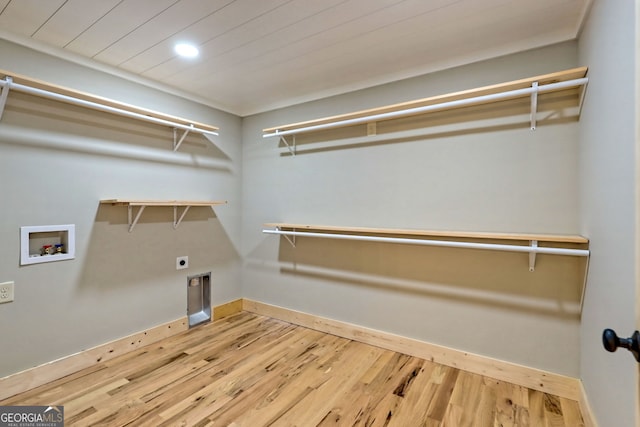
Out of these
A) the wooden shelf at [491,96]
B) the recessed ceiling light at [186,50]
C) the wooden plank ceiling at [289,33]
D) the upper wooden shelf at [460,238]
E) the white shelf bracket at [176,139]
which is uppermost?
the wooden plank ceiling at [289,33]

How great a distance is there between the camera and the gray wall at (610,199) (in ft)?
3.29

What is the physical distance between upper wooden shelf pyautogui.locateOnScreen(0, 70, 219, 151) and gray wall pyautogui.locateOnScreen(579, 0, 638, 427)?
2.60m

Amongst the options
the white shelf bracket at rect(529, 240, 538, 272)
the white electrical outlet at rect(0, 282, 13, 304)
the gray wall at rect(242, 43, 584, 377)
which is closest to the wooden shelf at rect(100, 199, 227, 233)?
the white electrical outlet at rect(0, 282, 13, 304)

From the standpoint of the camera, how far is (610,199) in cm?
122

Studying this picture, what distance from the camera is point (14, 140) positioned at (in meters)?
1.84

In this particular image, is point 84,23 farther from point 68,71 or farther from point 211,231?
point 211,231

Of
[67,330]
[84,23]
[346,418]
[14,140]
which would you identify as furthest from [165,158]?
[346,418]

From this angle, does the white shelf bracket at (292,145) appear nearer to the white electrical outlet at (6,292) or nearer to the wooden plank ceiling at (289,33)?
the wooden plank ceiling at (289,33)

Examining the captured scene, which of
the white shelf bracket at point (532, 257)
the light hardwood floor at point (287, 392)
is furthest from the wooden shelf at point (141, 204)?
the white shelf bracket at point (532, 257)

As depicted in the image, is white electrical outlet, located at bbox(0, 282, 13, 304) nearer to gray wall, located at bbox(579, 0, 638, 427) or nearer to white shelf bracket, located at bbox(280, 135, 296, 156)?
white shelf bracket, located at bbox(280, 135, 296, 156)

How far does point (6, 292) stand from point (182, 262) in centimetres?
113

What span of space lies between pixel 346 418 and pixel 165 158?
235cm

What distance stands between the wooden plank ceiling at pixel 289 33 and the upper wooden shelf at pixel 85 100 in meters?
0.21

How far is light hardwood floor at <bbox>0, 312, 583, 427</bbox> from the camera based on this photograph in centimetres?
164
